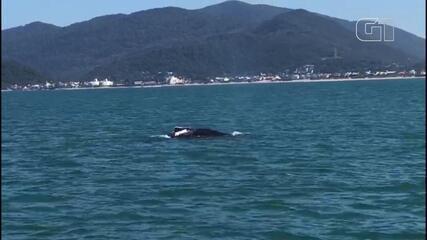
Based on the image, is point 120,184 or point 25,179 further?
point 25,179

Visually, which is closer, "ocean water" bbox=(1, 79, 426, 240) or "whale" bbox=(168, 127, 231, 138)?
"ocean water" bbox=(1, 79, 426, 240)

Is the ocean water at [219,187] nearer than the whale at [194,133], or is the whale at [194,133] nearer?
the ocean water at [219,187]

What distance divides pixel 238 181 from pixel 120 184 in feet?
13.2

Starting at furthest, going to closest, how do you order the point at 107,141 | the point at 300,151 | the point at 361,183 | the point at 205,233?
1. the point at 107,141
2. the point at 300,151
3. the point at 361,183
4. the point at 205,233

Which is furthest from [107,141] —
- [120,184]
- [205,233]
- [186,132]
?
[205,233]

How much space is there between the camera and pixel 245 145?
4047 centimetres

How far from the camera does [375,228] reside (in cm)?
1891

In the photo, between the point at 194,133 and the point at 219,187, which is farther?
the point at 194,133

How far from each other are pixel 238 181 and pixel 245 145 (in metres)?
13.6

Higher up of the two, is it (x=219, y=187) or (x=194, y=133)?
(x=219, y=187)

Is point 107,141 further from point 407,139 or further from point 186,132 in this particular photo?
point 407,139

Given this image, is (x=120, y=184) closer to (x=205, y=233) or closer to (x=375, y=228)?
(x=205, y=233)

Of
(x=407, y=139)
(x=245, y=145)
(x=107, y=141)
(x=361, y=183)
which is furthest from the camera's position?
(x=107, y=141)

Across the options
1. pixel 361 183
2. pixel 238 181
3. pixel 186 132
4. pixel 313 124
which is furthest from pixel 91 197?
pixel 313 124
